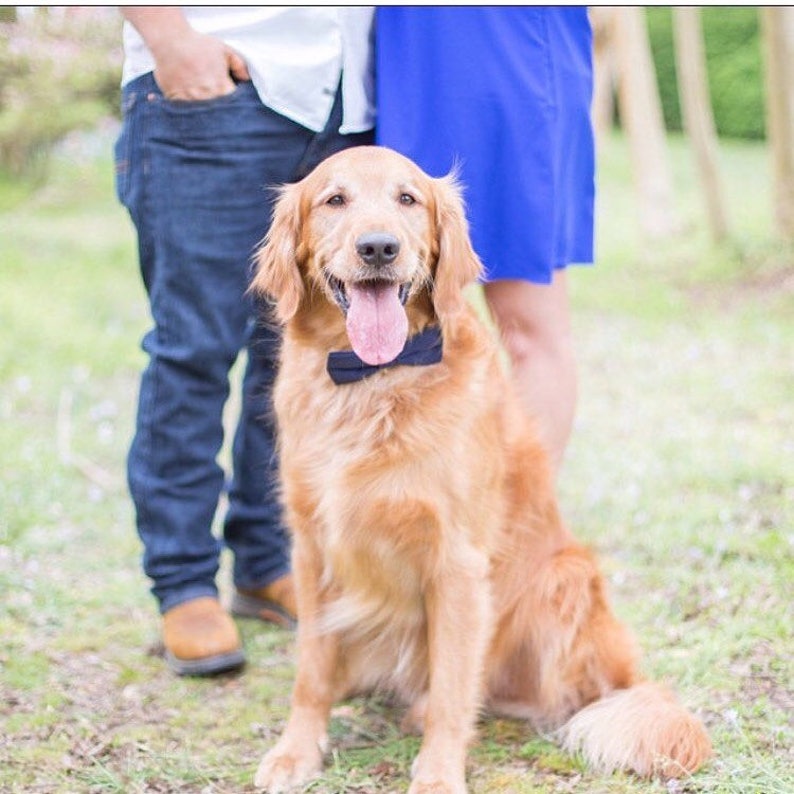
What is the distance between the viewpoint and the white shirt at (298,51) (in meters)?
2.88

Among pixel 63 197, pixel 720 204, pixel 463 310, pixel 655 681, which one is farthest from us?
pixel 63 197

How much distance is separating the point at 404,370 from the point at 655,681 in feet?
3.49

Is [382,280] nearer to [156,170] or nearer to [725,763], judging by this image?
[156,170]

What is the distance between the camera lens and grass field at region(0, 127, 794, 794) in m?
2.61

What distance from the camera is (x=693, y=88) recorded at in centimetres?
1007

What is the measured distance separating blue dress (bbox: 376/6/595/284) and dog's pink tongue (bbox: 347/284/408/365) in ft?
1.73

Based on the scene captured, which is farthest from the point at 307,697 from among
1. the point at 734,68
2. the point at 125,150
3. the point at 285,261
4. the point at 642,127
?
the point at 734,68

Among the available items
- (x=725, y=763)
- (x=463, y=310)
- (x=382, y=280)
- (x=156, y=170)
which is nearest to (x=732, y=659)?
(x=725, y=763)

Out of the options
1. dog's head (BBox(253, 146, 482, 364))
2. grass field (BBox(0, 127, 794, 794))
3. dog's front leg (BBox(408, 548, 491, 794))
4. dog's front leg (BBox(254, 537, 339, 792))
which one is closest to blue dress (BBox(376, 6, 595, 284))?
dog's head (BBox(253, 146, 482, 364))

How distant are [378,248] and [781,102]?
715cm

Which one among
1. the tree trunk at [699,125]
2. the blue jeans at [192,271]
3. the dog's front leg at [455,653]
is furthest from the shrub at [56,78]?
the dog's front leg at [455,653]

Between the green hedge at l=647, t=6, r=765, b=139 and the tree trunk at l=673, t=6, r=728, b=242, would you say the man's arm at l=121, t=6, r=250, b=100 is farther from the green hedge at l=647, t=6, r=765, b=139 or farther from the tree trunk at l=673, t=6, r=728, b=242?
the green hedge at l=647, t=6, r=765, b=139

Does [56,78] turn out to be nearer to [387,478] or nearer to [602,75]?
[387,478]

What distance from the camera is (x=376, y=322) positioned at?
2484mm
